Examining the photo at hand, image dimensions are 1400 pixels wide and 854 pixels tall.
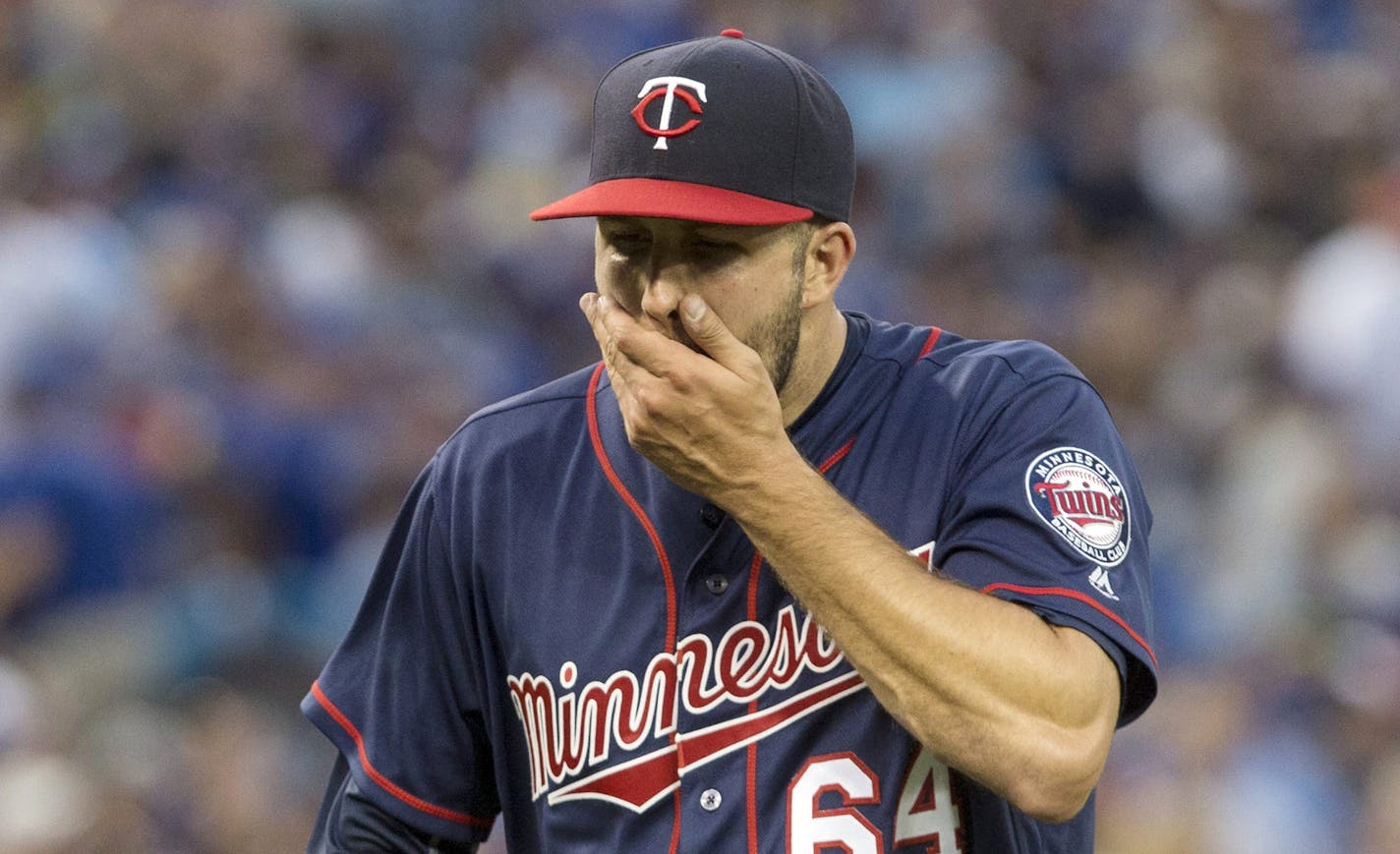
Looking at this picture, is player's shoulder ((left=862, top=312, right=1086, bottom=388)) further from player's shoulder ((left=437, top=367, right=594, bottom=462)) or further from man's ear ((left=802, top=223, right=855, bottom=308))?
player's shoulder ((left=437, top=367, right=594, bottom=462))

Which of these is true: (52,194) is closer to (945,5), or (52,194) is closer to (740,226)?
(945,5)

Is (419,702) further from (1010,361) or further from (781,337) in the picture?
(1010,361)

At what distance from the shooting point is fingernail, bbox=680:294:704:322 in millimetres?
2312

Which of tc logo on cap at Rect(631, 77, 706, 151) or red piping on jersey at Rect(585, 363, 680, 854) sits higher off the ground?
tc logo on cap at Rect(631, 77, 706, 151)

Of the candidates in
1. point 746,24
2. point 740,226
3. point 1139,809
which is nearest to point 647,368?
point 740,226

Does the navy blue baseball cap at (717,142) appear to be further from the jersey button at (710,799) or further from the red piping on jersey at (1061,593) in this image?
the jersey button at (710,799)

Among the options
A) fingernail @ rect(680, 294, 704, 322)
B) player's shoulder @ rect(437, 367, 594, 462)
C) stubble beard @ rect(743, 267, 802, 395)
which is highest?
fingernail @ rect(680, 294, 704, 322)

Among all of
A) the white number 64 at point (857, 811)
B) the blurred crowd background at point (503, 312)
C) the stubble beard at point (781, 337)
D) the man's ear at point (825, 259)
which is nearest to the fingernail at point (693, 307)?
the stubble beard at point (781, 337)

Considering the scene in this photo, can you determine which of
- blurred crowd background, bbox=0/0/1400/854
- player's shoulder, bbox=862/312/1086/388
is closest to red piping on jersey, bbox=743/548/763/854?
player's shoulder, bbox=862/312/1086/388

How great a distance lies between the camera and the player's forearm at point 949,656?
220cm

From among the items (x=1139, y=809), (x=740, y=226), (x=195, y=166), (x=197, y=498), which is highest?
(x=740, y=226)

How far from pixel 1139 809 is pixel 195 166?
4.68 m

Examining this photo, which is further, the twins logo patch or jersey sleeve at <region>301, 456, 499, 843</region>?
jersey sleeve at <region>301, 456, 499, 843</region>

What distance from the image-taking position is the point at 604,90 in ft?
8.42
